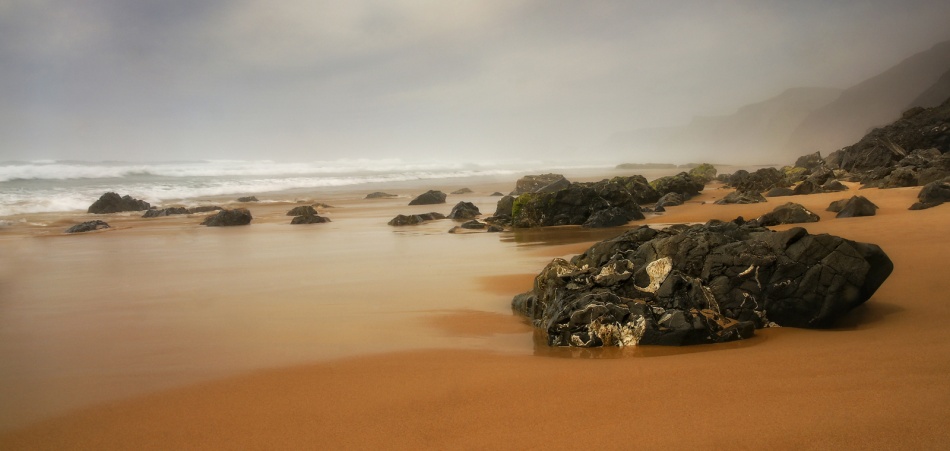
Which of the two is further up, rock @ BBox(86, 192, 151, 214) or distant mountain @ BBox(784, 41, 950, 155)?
distant mountain @ BBox(784, 41, 950, 155)

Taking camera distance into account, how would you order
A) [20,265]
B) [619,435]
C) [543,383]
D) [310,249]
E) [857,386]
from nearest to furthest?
1. [619,435]
2. [857,386]
3. [543,383]
4. [20,265]
5. [310,249]

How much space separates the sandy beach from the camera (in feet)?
8.43

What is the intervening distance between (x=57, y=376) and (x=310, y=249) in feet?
19.8

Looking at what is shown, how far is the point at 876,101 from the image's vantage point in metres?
58.4

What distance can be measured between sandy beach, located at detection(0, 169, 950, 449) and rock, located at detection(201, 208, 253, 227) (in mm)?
7252

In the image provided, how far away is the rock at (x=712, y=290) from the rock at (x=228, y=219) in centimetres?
1170

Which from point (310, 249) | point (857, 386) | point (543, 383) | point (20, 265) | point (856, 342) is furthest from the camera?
point (310, 249)

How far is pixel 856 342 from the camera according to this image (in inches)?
141

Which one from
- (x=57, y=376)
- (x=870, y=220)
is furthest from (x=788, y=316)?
(x=870, y=220)

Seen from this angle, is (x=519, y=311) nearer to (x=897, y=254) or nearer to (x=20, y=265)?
(x=897, y=254)

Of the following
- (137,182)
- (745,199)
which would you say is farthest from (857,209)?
(137,182)

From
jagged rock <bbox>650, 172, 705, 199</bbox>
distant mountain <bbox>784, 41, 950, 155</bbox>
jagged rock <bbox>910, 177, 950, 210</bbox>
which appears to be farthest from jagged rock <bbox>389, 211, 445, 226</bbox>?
distant mountain <bbox>784, 41, 950, 155</bbox>

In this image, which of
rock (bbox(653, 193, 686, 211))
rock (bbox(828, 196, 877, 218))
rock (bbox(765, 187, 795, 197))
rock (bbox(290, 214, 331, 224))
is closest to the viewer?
rock (bbox(828, 196, 877, 218))

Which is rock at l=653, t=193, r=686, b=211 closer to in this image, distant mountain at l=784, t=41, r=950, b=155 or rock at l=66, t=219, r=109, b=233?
rock at l=66, t=219, r=109, b=233
